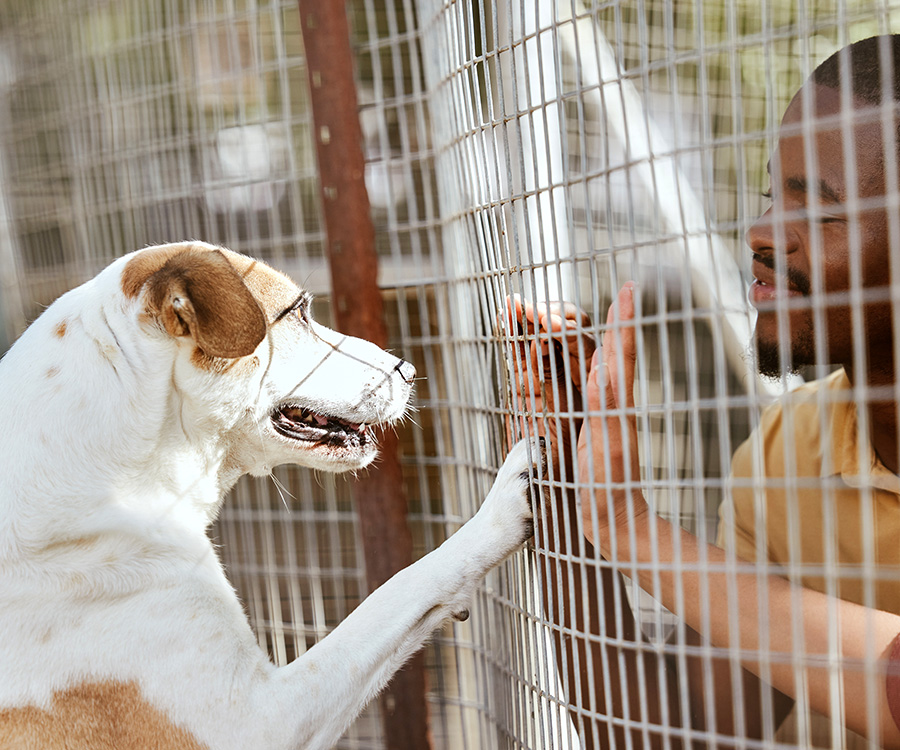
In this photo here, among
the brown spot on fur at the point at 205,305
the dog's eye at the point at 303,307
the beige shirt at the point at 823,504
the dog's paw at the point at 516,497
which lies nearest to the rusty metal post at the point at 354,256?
the dog's eye at the point at 303,307

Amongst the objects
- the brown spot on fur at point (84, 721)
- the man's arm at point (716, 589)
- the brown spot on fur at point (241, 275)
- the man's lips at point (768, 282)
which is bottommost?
the brown spot on fur at point (84, 721)

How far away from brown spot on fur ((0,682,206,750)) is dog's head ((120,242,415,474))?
18.5 inches

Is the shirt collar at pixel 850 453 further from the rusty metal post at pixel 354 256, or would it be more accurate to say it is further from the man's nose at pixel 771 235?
the rusty metal post at pixel 354 256

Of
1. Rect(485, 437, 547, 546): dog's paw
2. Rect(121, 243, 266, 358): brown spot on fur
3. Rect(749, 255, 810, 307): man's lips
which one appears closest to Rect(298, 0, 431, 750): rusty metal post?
Rect(121, 243, 266, 358): brown spot on fur

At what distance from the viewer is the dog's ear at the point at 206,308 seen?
1.39 m

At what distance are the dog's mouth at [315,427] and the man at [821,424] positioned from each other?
44cm

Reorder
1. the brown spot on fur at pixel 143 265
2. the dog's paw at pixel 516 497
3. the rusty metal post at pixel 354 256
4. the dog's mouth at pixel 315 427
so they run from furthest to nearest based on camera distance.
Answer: the rusty metal post at pixel 354 256 < the dog's mouth at pixel 315 427 < the brown spot on fur at pixel 143 265 < the dog's paw at pixel 516 497

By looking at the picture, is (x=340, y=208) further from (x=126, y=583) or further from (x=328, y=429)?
(x=126, y=583)

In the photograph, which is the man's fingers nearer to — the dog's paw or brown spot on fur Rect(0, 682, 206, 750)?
the dog's paw

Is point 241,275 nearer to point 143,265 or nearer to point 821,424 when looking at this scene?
point 143,265

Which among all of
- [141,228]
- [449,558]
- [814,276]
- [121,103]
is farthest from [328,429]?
[121,103]

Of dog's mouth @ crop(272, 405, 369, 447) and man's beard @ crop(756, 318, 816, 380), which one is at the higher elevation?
man's beard @ crop(756, 318, 816, 380)

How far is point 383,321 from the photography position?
193 cm

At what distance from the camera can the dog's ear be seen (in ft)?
4.57
